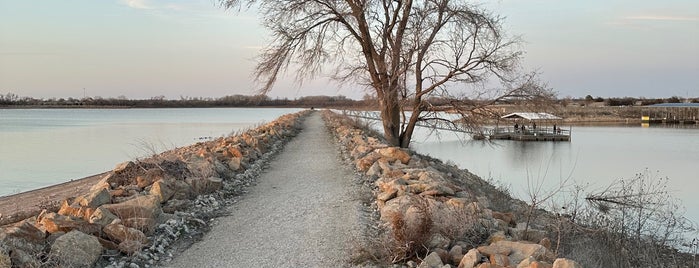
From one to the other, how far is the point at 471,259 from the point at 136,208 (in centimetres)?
400

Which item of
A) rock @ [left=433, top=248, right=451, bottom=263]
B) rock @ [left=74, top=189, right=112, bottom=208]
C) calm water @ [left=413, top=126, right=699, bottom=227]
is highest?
rock @ [left=74, top=189, right=112, bottom=208]

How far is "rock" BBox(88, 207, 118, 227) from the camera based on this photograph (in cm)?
621

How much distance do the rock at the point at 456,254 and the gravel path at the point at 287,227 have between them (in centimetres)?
111

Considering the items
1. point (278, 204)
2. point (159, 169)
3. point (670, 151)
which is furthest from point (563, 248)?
point (670, 151)

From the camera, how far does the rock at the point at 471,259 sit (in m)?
5.31

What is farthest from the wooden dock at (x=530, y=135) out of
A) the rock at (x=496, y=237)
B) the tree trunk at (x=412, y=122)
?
the rock at (x=496, y=237)

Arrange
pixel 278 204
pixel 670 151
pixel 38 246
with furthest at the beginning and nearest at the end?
1. pixel 670 151
2. pixel 278 204
3. pixel 38 246

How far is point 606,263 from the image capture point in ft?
22.6

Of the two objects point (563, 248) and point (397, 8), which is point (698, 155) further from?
point (563, 248)

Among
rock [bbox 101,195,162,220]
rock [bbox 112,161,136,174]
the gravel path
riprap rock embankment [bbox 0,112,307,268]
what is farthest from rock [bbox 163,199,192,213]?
rock [bbox 112,161,136,174]

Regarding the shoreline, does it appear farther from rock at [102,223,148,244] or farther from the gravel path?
rock at [102,223,148,244]

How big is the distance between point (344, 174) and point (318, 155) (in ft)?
14.8

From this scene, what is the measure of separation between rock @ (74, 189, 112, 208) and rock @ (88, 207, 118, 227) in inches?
25.0

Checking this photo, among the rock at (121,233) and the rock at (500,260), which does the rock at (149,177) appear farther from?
the rock at (500,260)
